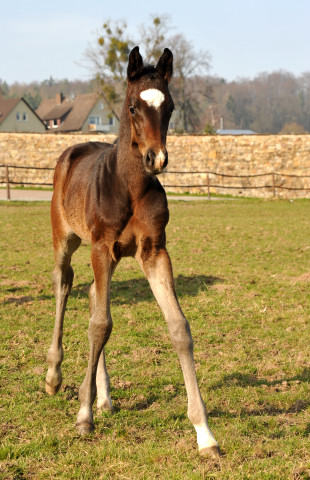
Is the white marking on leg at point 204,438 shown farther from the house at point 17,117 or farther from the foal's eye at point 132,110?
the house at point 17,117

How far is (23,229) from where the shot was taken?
622 inches

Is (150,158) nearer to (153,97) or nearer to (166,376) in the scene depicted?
(153,97)

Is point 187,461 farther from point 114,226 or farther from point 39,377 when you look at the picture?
point 39,377

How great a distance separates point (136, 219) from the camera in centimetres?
380

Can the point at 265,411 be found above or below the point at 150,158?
below

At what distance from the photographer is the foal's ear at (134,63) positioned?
11.6ft

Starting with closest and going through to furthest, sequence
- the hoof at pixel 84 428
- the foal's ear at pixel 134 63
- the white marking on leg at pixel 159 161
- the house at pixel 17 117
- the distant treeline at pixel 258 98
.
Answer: the white marking on leg at pixel 159 161 → the foal's ear at pixel 134 63 → the hoof at pixel 84 428 → the house at pixel 17 117 → the distant treeline at pixel 258 98

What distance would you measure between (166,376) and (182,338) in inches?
54.3

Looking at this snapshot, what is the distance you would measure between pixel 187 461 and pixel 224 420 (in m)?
0.68

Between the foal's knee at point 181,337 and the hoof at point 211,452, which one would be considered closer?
the hoof at point 211,452

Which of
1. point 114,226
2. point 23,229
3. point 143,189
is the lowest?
point 23,229

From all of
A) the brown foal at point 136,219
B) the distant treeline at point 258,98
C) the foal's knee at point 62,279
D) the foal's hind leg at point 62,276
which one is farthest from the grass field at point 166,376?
the distant treeline at point 258,98

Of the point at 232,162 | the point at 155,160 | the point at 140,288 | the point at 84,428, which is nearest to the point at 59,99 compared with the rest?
the point at 232,162

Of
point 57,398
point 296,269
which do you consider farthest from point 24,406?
point 296,269
